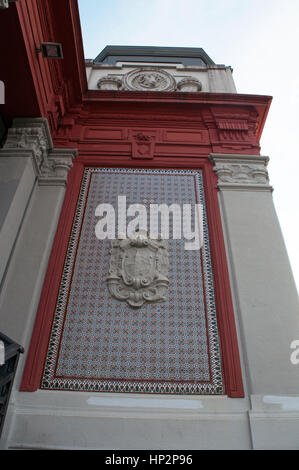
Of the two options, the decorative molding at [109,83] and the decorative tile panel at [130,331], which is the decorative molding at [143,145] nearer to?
the decorative tile panel at [130,331]

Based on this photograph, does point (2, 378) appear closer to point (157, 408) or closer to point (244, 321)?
point (157, 408)

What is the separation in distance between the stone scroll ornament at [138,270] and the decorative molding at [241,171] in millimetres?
1142

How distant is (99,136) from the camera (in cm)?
453

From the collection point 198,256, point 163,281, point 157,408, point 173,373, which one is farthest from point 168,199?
point 157,408

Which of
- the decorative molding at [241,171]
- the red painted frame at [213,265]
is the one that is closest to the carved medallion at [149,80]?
the red painted frame at [213,265]

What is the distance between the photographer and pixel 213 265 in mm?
3223

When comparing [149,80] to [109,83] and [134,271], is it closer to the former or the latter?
[109,83]

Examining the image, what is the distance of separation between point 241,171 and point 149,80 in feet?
9.43

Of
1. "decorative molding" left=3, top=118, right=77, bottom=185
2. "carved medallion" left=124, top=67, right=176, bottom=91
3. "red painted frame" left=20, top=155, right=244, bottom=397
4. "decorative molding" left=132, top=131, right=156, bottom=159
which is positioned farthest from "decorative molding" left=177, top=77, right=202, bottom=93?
"decorative molding" left=3, top=118, right=77, bottom=185

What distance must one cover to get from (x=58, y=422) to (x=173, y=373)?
0.90 metres

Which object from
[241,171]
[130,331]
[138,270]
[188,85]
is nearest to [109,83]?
[188,85]

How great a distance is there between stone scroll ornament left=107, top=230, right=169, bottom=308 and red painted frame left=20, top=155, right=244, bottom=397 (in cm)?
50

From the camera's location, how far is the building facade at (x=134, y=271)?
2.36m
